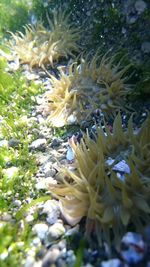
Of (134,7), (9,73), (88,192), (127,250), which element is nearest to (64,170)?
(88,192)

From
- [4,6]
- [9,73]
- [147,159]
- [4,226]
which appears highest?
[4,6]

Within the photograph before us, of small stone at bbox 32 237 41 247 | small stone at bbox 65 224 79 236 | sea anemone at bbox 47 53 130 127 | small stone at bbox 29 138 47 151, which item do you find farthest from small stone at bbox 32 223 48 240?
sea anemone at bbox 47 53 130 127

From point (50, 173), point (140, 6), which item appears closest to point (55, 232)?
point (50, 173)

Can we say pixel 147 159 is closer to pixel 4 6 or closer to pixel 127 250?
pixel 127 250

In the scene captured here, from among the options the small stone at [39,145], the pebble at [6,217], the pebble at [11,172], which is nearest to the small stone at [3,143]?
the small stone at [39,145]

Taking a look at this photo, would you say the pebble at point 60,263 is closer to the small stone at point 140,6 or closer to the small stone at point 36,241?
the small stone at point 36,241

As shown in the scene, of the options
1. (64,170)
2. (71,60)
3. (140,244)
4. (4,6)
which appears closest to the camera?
(140,244)
